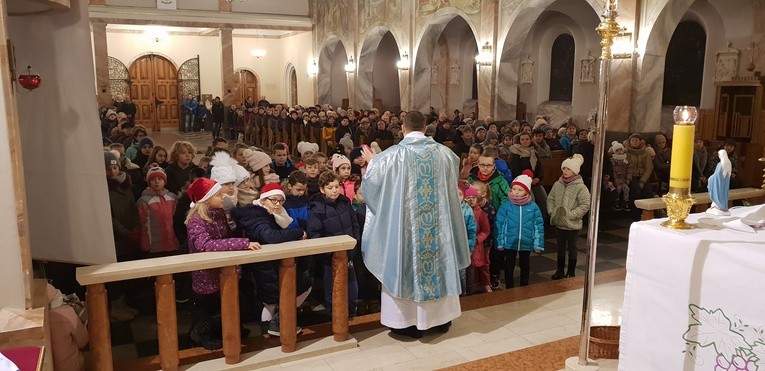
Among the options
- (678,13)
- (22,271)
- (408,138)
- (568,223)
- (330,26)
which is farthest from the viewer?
(330,26)

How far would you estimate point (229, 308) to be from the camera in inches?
158

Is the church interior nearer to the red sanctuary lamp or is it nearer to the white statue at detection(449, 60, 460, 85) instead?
the red sanctuary lamp

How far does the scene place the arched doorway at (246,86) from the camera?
2889 centimetres

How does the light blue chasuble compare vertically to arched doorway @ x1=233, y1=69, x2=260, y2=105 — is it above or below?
below

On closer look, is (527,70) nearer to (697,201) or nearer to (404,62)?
(404,62)

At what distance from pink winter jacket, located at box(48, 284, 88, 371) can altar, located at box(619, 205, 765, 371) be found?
9.95 ft

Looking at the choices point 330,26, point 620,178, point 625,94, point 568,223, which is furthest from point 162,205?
point 330,26

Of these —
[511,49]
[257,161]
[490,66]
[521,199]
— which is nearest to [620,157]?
[521,199]

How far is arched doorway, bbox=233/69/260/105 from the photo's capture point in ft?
94.8

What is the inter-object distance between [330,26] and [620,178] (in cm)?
1687

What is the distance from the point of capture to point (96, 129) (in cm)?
377

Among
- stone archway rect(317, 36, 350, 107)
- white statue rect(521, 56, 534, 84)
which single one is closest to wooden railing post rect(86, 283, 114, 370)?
white statue rect(521, 56, 534, 84)

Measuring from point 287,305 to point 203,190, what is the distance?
38.2 inches

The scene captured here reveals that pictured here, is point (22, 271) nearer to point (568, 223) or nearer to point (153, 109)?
point (568, 223)
